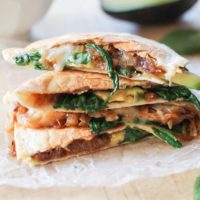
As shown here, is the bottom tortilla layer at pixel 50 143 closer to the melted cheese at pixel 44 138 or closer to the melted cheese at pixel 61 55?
the melted cheese at pixel 44 138

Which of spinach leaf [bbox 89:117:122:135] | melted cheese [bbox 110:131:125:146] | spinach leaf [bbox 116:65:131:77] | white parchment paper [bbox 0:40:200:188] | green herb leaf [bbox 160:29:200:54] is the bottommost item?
white parchment paper [bbox 0:40:200:188]

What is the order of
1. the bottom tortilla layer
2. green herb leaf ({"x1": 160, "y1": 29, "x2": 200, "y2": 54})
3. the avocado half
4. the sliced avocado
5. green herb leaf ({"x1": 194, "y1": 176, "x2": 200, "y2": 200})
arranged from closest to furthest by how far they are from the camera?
green herb leaf ({"x1": 194, "y1": 176, "x2": 200, "y2": 200}) < the sliced avocado < the bottom tortilla layer < green herb leaf ({"x1": 160, "y1": 29, "x2": 200, "y2": 54}) < the avocado half

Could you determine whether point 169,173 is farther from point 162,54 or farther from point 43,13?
point 43,13

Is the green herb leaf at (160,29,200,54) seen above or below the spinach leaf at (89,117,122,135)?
above

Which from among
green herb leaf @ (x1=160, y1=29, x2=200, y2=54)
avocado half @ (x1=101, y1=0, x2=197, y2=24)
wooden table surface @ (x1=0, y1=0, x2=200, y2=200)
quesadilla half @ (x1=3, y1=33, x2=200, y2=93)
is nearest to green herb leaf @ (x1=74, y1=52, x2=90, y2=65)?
quesadilla half @ (x1=3, y1=33, x2=200, y2=93)

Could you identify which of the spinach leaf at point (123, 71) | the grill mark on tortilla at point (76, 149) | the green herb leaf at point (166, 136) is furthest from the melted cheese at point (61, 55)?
the green herb leaf at point (166, 136)

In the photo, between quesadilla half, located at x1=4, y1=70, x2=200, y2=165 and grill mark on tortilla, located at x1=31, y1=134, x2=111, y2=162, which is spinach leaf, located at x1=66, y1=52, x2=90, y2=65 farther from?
grill mark on tortilla, located at x1=31, y1=134, x2=111, y2=162

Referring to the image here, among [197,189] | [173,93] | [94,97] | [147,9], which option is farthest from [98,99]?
[147,9]

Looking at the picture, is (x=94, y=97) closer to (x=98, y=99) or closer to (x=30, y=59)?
(x=98, y=99)
